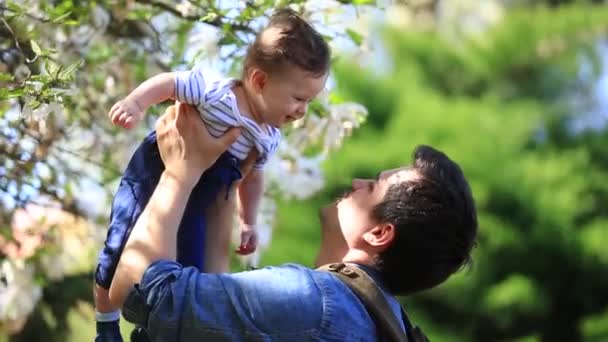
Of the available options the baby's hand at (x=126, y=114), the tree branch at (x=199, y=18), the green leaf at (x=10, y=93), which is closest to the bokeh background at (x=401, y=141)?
the tree branch at (x=199, y=18)

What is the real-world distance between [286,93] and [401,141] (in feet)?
23.8

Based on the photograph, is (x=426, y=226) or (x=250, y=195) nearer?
(x=426, y=226)

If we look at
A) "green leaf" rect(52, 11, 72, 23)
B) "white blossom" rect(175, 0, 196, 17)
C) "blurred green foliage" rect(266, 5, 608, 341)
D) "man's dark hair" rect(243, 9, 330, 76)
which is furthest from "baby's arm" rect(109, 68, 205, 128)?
"blurred green foliage" rect(266, 5, 608, 341)

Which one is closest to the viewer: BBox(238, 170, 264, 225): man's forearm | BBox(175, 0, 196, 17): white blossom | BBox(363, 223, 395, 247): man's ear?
BBox(363, 223, 395, 247): man's ear

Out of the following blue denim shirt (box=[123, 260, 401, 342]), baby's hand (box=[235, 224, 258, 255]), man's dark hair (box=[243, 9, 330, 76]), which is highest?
man's dark hair (box=[243, 9, 330, 76])

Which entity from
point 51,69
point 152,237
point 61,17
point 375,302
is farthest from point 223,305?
point 61,17

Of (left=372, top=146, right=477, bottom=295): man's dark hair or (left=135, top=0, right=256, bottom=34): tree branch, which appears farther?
(left=135, top=0, right=256, bottom=34): tree branch

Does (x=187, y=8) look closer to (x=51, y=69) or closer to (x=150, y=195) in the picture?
(x=51, y=69)

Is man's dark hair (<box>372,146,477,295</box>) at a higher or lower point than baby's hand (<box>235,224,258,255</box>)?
higher

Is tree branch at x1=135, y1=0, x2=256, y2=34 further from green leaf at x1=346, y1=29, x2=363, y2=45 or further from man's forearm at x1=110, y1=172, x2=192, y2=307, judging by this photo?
man's forearm at x1=110, y1=172, x2=192, y2=307

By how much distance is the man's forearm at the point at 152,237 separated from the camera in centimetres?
198

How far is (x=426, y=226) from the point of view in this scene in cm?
214

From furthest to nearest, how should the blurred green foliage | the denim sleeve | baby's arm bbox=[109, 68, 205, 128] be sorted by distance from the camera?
1. the blurred green foliage
2. baby's arm bbox=[109, 68, 205, 128]
3. the denim sleeve

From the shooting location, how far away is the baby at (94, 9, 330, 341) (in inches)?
82.7
